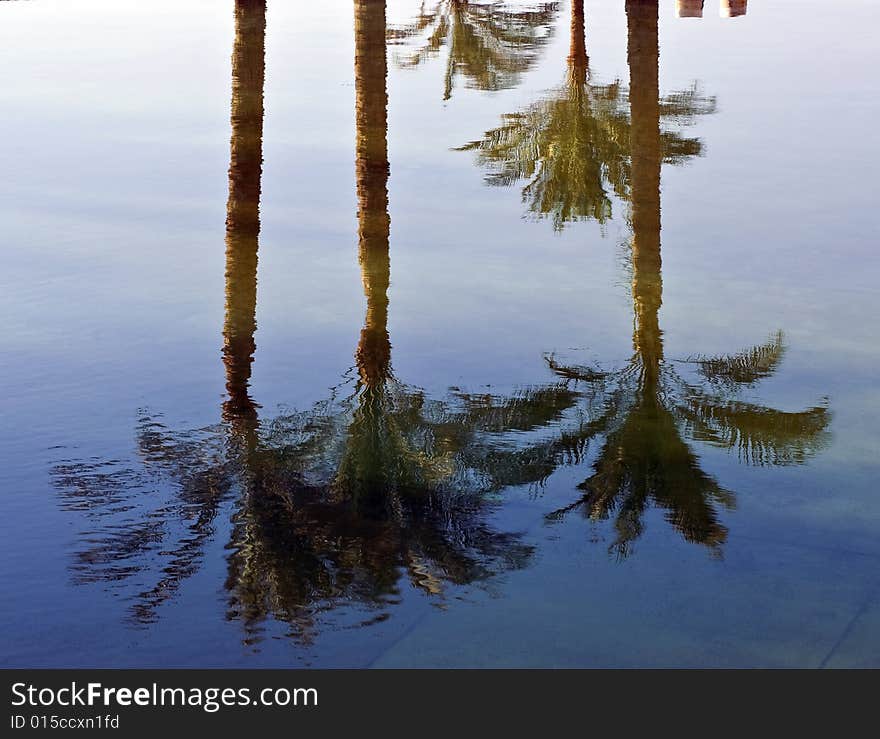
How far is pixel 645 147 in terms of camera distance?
1165 centimetres

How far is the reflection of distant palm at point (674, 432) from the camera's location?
7301 mm

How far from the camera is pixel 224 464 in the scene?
313 inches

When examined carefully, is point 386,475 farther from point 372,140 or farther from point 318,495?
point 372,140

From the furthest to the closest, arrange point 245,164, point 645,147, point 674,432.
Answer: point 645,147, point 245,164, point 674,432

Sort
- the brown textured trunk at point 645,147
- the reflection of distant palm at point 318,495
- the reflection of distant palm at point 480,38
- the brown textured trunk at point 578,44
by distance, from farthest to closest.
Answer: the reflection of distant palm at point 480,38 → the brown textured trunk at point 578,44 → the brown textured trunk at point 645,147 → the reflection of distant palm at point 318,495

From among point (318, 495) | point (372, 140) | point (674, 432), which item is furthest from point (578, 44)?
point (318, 495)

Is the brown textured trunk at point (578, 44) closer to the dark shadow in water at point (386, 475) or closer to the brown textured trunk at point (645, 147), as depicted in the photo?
the brown textured trunk at point (645, 147)

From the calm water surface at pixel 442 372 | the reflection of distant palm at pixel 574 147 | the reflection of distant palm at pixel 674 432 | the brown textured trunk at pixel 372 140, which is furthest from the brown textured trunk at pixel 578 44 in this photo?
the reflection of distant palm at pixel 674 432

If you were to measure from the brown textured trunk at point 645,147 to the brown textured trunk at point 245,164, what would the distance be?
3074 mm

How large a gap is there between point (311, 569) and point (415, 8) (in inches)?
779

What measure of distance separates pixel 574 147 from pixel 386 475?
8.38 m

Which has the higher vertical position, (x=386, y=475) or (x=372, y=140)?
(x=372, y=140)

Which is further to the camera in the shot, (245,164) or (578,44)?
(578,44)
